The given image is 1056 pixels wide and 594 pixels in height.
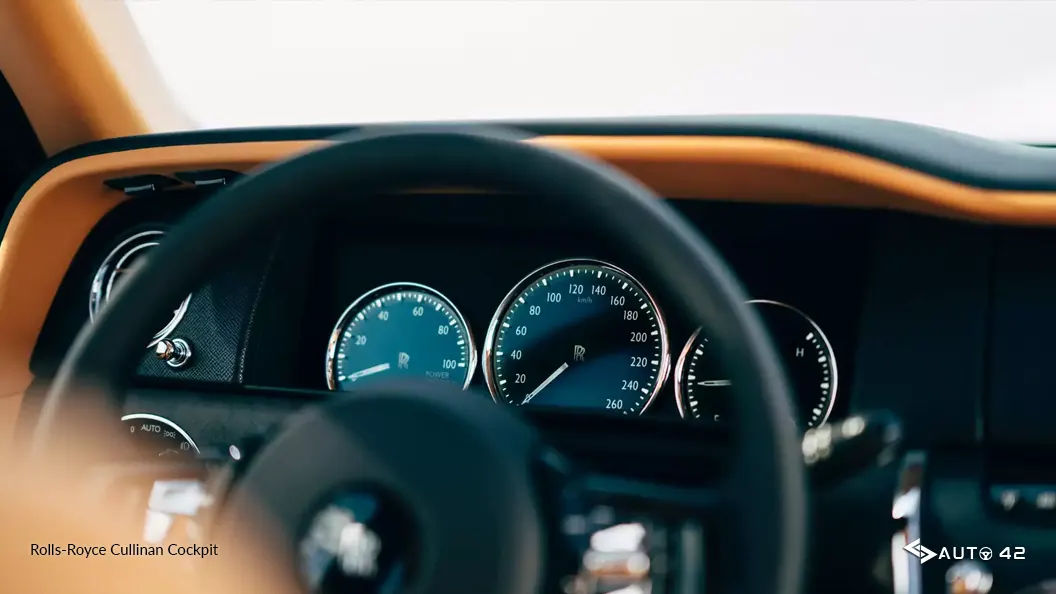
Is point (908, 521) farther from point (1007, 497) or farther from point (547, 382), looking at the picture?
point (547, 382)

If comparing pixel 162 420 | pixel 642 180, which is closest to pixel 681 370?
pixel 642 180

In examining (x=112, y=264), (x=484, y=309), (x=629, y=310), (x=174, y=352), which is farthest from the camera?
(x=112, y=264)

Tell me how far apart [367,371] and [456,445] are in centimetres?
87

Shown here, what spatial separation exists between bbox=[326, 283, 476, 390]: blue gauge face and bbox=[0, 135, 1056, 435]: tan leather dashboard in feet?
1.02

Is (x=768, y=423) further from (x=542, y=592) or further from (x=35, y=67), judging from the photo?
(x=35, y=67)

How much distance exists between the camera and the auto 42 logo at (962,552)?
1102 millimetres

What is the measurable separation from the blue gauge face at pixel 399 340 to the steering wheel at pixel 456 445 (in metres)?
0.76

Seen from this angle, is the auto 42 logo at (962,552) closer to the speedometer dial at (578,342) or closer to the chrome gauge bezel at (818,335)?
the chrome gauge bezel at (818,335)

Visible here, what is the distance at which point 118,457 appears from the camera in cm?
96

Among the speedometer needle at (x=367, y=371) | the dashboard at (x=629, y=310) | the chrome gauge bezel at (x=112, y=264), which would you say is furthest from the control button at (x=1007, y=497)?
the chrome gauge bezel at (x=112, y=264)

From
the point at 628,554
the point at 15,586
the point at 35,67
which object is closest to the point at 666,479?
the point at 628,554

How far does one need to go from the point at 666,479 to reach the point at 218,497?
0.70m

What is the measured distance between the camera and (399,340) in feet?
5.35

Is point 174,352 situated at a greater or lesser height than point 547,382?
greater
